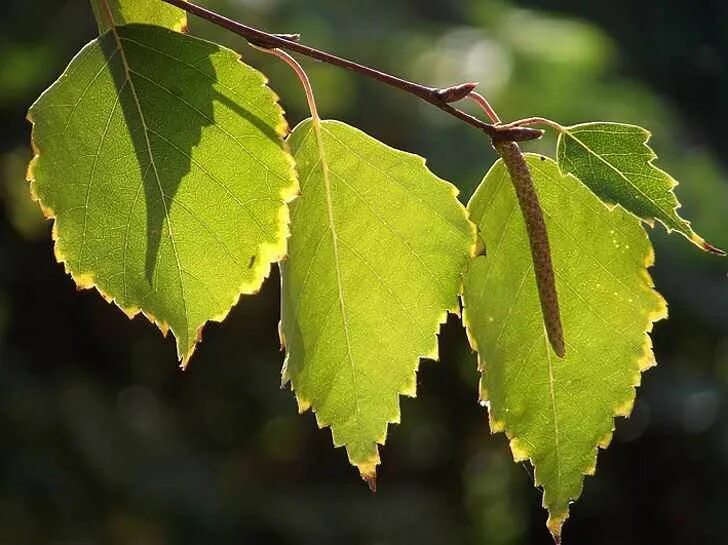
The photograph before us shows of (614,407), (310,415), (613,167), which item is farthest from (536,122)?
(310,415)

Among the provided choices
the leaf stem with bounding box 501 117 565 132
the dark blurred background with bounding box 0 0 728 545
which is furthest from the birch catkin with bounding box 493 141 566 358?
the dark blurred background with bounding box 0 0 728 545

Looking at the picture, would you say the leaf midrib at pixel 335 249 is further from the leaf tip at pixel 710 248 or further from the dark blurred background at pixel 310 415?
the dark blurred background at pixel 310 415

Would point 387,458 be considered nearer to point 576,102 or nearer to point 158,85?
point 576,102

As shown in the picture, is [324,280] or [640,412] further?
[640,412]

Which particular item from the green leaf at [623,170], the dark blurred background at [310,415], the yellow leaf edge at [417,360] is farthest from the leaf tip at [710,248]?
the dark blurred background at [310,415]

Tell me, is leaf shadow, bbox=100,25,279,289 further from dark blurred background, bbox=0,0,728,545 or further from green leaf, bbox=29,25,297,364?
dark blurred background, bbox=0,0,728,545

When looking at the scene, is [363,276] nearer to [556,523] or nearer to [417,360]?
[417,360]

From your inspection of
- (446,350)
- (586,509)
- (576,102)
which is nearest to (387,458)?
(446,350)
